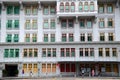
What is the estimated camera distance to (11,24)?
55.8 m

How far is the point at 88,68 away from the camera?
54.8 meters

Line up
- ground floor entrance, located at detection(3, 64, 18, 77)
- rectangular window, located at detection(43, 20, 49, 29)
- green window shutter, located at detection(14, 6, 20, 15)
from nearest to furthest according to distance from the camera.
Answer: ground floor entrance, located at detection(3, 64, 18, 77) < rectangular window, located at detection(43, 20, 49, 29) < green window shutter, located at detection(14, 6, 20, 15)

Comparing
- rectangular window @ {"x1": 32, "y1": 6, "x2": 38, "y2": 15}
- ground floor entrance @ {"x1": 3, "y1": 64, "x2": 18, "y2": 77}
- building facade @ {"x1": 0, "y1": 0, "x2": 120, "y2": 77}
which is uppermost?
rectangular window @ {"x1": 32, "y1": 6, "x2": 38, "y2": 15}

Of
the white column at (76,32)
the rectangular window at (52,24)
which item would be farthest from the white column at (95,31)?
the rectangular window at (52,24)

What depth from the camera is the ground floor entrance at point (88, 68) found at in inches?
2126

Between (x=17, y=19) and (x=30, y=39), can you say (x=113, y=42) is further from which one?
(x=17, y=19)

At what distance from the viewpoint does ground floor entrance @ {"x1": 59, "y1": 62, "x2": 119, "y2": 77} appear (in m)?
54.0

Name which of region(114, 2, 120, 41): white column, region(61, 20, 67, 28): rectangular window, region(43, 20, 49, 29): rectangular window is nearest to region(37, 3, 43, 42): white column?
region(43, 20, 49, 29): rectangular window

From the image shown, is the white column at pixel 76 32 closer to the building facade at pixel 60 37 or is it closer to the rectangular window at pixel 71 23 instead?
the building facade at pixel 60 37

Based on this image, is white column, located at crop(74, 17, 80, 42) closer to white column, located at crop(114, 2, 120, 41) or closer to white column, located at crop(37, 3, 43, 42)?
white column, located at crop(37, 3, 43, 42)

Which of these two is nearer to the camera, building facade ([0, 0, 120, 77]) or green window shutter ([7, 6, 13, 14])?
building facade ([0, 0, 120, 77])

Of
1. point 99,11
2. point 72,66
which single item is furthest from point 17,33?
point 99,11

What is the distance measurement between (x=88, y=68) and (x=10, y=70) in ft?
55.1

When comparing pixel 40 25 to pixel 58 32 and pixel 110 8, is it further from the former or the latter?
pixel 110 8
